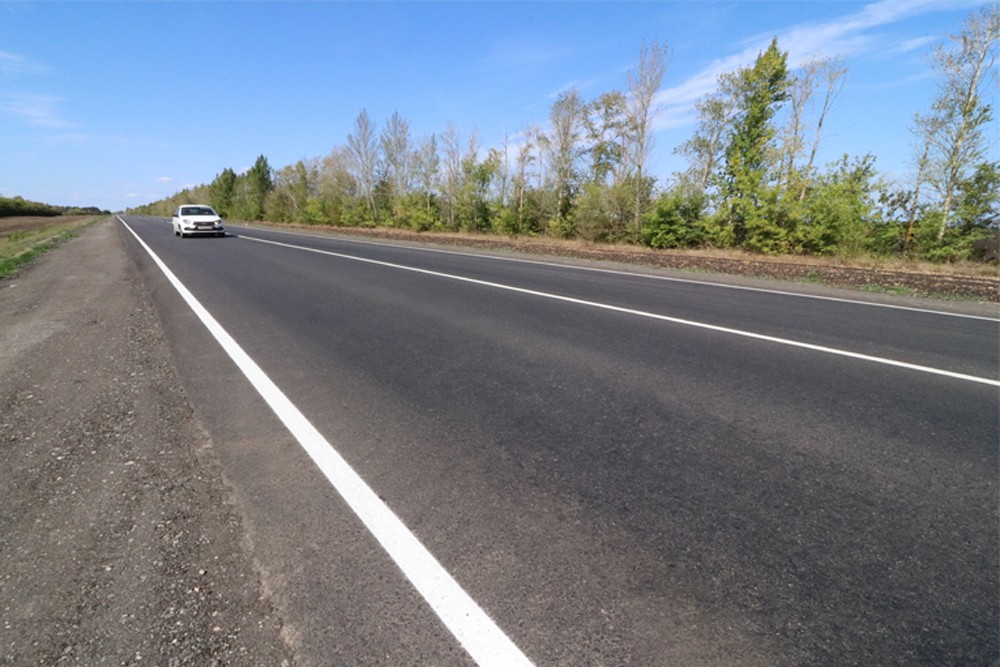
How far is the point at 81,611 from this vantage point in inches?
75.3

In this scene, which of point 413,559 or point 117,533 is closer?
point 413,559

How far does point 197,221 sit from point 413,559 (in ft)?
94.3

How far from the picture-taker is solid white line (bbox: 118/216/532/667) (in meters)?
1.75

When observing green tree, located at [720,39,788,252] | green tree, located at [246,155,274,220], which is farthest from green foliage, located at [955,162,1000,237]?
green tree, located at [246,155,274,220]

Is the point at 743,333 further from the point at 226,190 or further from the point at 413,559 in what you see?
the point at 226,190

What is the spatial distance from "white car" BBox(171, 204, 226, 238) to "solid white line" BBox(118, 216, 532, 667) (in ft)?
86.2

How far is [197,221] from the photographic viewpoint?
25.2m

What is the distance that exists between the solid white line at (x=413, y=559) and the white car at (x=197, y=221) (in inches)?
1034

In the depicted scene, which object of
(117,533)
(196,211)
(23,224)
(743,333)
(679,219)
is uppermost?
(196,211)

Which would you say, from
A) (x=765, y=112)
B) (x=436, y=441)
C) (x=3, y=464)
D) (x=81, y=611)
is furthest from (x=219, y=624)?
(x=765, y=112)

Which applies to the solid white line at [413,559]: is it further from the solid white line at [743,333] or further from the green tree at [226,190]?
the green tree at [226,190]

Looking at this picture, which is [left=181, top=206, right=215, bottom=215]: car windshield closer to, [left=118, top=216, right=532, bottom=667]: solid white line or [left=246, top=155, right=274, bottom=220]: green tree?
[left=118, top=216, right=532, bottom=667]: solid white line

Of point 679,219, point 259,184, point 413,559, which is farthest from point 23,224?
point 413,559

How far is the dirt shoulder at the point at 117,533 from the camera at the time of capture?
1780 mm
